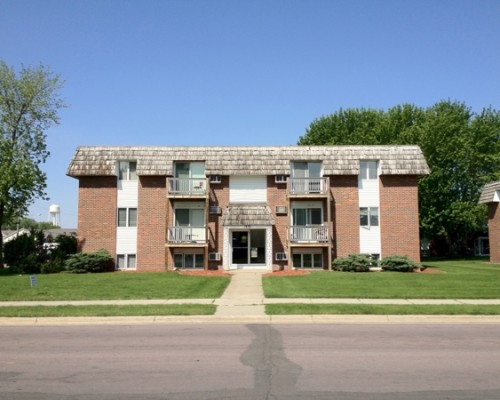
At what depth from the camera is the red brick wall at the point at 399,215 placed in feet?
92.1

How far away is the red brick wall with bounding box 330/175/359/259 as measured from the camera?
2808 cm

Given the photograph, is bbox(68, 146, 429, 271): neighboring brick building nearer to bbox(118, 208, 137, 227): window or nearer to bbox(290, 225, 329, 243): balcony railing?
bbox(118, 208, 137, 227): window

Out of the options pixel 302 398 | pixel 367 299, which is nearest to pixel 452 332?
pixel 367 299

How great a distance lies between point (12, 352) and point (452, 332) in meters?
8.86

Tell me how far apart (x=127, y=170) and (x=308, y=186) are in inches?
419

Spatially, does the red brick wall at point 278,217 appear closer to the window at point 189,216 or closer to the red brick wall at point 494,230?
the window at point 189,216

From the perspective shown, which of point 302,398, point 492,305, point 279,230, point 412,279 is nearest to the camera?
point 302,398

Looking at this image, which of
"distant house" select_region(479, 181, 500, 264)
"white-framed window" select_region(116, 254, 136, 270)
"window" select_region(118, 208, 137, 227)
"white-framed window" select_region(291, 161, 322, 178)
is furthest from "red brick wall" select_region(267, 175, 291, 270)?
"distant house" select_region(479, 181, 500, 264)

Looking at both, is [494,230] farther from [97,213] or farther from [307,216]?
[97,213]

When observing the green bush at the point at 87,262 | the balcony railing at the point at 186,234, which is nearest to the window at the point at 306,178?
the balcony railing at the point at 186,234

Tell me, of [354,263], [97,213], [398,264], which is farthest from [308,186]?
[97,213]

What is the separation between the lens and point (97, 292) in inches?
659

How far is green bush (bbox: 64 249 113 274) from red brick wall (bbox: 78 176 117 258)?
102 cm

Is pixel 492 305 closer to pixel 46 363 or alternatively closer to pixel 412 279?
pixel 412 279
